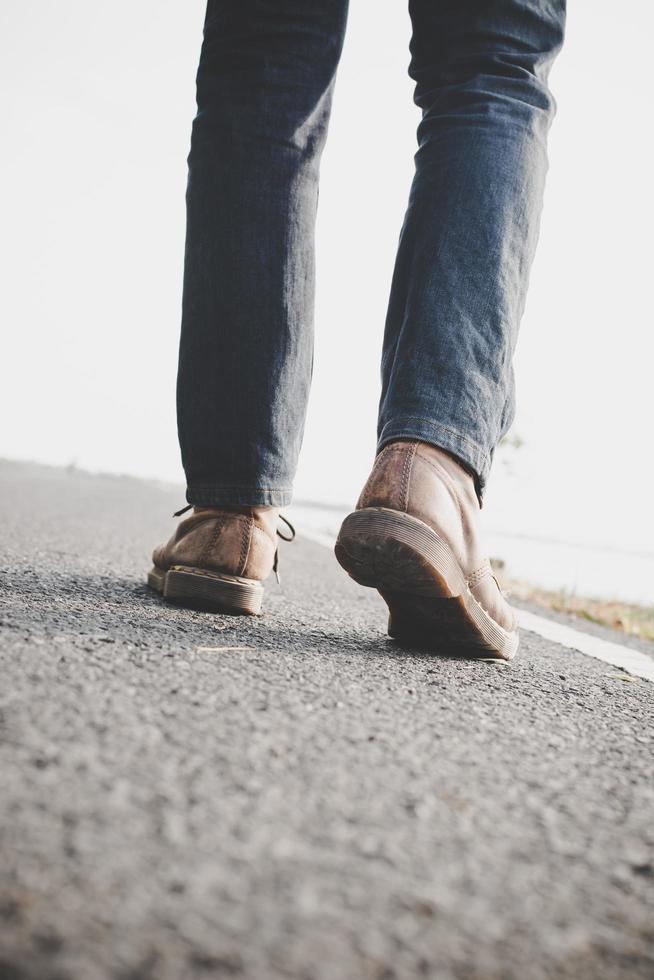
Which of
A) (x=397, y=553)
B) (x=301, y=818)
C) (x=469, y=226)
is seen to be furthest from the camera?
(x=469, y=226)

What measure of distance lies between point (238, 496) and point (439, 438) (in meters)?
0.42

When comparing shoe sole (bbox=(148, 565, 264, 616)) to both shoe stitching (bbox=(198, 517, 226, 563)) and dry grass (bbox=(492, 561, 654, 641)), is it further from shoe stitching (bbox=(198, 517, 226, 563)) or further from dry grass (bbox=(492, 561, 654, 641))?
dry grass (bbox=(492, 561, 654, 641))

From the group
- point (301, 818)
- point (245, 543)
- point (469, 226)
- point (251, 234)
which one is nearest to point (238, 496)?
point (245, 543)

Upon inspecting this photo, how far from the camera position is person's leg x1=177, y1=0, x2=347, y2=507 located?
1359 millimetres

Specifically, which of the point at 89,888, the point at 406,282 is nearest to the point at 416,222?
the point at 406,282

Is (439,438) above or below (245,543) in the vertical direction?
above

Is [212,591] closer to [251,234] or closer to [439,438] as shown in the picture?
[439,438]

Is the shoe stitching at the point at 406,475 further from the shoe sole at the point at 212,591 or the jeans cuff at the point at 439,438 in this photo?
the shoe sole at the point at 212,591

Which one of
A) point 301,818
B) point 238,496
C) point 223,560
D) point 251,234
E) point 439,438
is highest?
point 251,234

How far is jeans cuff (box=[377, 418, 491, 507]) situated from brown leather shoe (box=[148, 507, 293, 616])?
1.06ft

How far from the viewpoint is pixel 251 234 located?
136cm

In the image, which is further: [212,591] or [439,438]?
[212,591]

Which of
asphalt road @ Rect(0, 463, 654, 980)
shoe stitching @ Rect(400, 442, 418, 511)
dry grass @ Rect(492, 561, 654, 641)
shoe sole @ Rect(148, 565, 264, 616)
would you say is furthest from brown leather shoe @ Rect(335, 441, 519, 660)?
dry grass @ Rect(492, 561, 654, 641)

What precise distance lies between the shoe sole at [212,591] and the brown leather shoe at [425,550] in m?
0.26
